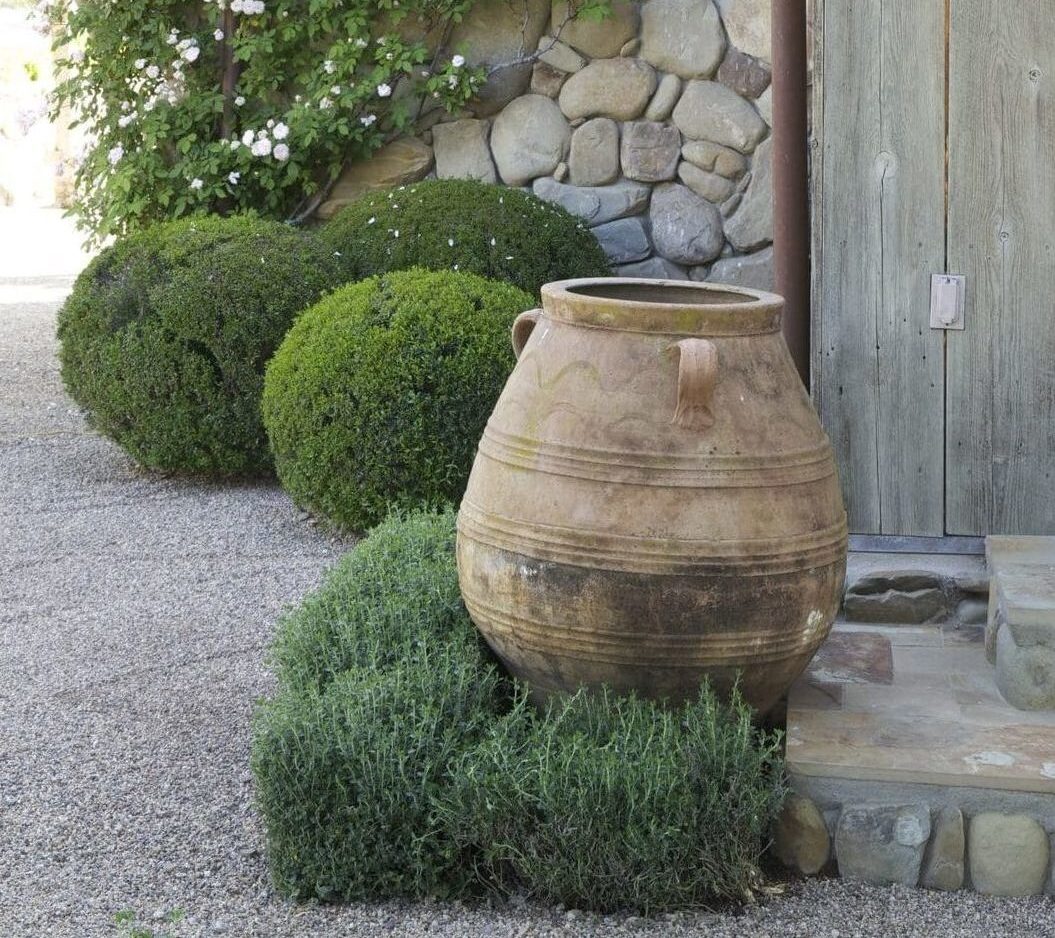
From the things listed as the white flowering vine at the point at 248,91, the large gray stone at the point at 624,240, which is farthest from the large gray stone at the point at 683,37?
the white flowering vine at the point at 248,91

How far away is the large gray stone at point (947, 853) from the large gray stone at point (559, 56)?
4.41 metres

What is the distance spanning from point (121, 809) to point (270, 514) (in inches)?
96.9

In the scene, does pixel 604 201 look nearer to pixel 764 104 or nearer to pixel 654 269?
pixel 654 269

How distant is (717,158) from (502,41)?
1164 mm

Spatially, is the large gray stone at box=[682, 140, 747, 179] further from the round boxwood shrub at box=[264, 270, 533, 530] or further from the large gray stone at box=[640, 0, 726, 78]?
the round boxwood shrub at box=[264, 270, 533, 530]

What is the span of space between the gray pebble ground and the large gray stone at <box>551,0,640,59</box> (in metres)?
2.41

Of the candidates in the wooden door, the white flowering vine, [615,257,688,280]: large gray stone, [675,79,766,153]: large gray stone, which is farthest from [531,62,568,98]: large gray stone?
the wooden door

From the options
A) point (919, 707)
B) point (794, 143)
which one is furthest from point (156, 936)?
point (794, 143)

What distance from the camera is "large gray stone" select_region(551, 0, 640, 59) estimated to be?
6176mm

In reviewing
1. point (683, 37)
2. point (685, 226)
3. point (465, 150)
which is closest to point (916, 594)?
point (685, 226)

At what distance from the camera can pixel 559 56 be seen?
6.34 m

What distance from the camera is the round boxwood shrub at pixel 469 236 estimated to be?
18.6 feet

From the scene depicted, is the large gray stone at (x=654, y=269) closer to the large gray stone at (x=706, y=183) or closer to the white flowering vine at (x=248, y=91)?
the large gray stone at (x=706, y=183)

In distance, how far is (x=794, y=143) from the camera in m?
3.75
